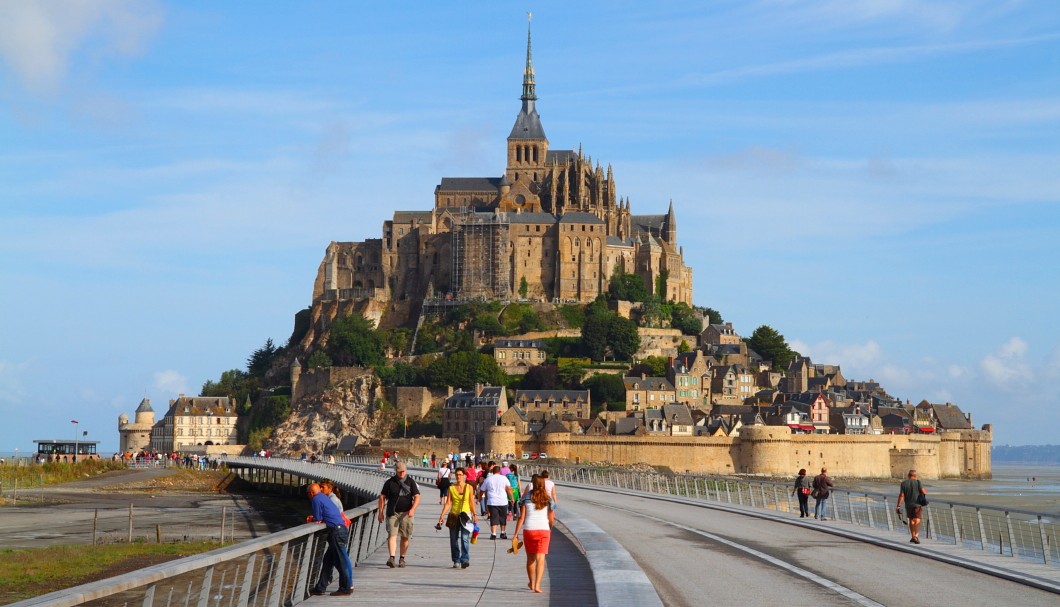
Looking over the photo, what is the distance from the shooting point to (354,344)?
10850 centimetres

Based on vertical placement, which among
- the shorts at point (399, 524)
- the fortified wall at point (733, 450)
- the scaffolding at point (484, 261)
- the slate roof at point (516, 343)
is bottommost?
the shorts at point (399, 524)

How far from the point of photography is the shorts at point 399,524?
17141 millimetres

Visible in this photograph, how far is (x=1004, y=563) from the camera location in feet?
60.5

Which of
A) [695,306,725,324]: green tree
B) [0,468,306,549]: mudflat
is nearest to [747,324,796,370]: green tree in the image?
[695,306,725,324]: green tree

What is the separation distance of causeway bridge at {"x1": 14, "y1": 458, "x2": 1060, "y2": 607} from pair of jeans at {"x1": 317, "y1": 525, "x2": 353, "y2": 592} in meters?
0.16

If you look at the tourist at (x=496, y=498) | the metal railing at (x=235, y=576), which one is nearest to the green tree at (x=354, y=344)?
the tourist at (x=496, y=498)

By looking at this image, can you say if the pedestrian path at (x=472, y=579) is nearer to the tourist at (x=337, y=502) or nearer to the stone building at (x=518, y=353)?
the tourist at (x=337, y=502)

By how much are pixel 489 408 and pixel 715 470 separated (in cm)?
1639

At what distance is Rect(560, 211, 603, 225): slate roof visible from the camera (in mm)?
112375

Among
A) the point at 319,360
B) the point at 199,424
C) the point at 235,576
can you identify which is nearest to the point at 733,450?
the point at 319,360

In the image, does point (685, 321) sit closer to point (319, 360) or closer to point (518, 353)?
point (518, 353)

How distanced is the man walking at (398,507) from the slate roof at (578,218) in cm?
9520

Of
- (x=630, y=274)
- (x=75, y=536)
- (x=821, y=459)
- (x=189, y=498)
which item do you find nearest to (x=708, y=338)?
(x=630, y=274)

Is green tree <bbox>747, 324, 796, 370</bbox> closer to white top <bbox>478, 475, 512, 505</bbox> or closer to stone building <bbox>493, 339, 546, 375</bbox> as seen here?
stone building <bbox>493, 339, 546, 375</bbox>
